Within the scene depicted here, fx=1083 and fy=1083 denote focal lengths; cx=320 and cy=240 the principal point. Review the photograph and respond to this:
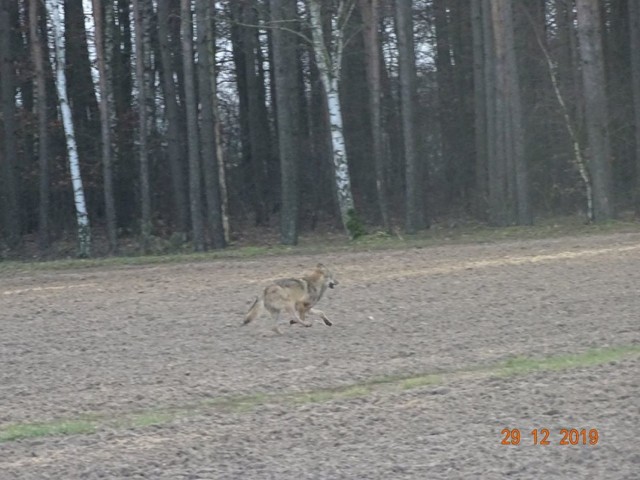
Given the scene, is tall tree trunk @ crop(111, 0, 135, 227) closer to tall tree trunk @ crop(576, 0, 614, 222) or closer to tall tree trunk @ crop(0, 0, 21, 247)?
tall tree trunk @ crop(0, 0, 21, 247)

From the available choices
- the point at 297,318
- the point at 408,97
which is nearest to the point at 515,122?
the point at 408,97

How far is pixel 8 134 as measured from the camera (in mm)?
35312

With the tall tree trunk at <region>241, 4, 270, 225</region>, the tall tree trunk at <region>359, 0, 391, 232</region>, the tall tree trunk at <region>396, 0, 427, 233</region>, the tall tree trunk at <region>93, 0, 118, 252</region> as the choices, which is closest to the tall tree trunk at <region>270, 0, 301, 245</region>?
the tall tree trunk at <region>396, 0, 427, 233</region>

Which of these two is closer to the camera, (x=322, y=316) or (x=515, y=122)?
(x=322, y=316)

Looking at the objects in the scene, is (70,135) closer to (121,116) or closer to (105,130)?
(105,130)

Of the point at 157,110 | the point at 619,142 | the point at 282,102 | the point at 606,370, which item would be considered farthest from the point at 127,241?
the point at 606,370

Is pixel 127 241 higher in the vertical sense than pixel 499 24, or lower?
lower

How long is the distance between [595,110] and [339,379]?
20.7 m

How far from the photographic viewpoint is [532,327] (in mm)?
14477

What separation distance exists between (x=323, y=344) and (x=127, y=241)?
85.7ft

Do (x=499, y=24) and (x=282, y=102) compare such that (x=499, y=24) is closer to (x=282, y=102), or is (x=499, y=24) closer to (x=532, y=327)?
(x=282, y=102)

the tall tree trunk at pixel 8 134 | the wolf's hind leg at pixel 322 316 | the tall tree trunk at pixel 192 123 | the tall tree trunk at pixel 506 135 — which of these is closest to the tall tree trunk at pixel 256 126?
the tall tree trunk at pixel 192 123
